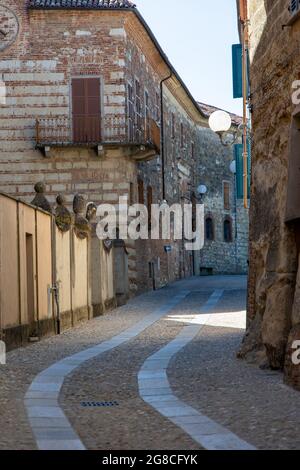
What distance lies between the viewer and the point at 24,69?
29.6m

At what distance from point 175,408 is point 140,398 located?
33.5 inches

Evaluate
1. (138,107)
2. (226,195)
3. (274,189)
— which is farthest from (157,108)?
(274,189)

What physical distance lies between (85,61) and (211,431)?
2413 cm

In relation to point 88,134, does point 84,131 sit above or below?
above

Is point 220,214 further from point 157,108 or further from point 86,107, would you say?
point 86,107

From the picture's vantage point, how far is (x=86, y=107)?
29641mm

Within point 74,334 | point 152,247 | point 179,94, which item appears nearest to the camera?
point 74,334

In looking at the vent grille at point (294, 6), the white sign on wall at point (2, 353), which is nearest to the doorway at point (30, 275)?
the white sign on wall at point (2, 353)

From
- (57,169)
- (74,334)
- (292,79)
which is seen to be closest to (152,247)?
(57,169)

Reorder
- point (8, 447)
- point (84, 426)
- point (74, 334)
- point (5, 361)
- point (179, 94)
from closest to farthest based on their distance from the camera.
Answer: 1. point (8, 447)
2. point (84, 426)
3. point (5, 361)
4. point (74, 334)
5. point (179, 94)

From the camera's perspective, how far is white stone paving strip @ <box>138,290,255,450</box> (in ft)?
21.2

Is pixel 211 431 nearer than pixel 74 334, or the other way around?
pixel 211 431

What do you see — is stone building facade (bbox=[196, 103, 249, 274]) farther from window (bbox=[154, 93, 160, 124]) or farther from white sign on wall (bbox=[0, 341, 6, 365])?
white sign on wall (bbox=[0, 341, 6, 365])

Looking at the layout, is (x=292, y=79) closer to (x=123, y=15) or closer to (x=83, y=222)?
(x=83, y=222)
